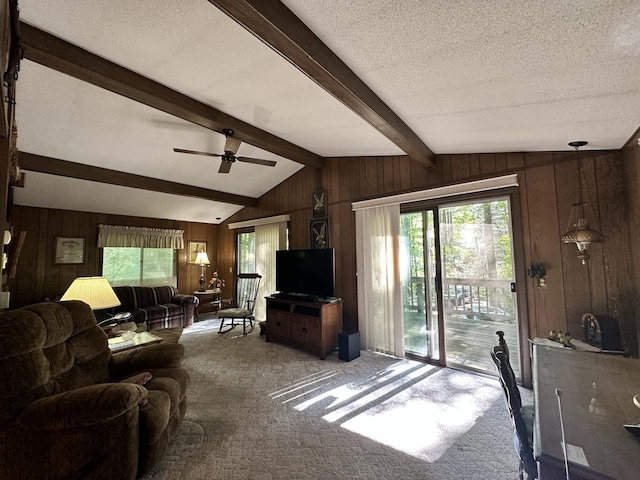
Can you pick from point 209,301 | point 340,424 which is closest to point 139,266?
point 209,301

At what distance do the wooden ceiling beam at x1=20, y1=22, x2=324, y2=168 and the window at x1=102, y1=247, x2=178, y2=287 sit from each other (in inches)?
175

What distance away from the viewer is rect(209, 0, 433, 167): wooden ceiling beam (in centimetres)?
142

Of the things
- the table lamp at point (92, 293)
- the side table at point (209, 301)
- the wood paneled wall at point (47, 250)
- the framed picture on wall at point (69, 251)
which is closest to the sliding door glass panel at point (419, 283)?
the table lamp at point (92, 293)

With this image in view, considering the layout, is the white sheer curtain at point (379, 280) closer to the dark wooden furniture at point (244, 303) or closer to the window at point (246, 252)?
the dark wooden furniture at point (244, 303)

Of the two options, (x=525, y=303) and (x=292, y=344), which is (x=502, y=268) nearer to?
(x=525, y=303)

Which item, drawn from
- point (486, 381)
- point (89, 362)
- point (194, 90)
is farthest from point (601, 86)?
point (89, 362)

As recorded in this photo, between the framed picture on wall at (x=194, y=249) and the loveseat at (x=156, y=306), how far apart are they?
127 centimetres

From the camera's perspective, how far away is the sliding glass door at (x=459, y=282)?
→ 3.22 metres

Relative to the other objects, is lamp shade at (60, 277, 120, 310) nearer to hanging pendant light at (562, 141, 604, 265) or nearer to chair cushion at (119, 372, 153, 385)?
chair cushion at (119, 372, 153, 385)

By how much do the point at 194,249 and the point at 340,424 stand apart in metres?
6.02

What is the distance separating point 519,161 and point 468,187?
1.76 feet

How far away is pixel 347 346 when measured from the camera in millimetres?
3746

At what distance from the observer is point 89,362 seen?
6.87 feet

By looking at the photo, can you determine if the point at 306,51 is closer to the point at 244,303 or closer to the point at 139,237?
the point at 244,303
